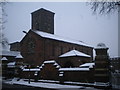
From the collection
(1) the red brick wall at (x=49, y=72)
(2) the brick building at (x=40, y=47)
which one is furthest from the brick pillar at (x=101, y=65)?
(2) the brick building at (x=40, y=47)

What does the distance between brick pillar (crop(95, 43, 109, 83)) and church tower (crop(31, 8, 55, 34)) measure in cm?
3855

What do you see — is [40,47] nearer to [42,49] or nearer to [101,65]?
[42,49]

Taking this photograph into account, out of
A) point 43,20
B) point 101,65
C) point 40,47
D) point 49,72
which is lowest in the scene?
point 49,72

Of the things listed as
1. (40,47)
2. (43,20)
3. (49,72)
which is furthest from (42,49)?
(43,20)

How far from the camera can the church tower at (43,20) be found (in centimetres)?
5716

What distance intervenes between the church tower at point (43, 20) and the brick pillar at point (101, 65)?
38.5 m

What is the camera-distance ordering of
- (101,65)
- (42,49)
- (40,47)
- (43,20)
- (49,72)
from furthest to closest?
1. (43,20)
2. (40,47)
3. (42,49)
4. (49,72)
5. (101,65)

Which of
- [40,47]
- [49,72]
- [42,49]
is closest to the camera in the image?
[49,72]

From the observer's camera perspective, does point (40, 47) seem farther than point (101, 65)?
Yes

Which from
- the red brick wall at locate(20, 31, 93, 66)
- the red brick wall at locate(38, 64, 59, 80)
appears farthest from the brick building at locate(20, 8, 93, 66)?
the red brick wall at locate(38, 64, 59, 80)

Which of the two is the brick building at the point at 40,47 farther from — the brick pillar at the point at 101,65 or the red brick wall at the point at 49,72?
the brick pillar at the point at 101,65

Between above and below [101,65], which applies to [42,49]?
above

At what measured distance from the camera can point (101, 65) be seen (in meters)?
19.9

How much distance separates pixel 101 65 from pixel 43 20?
131ft
